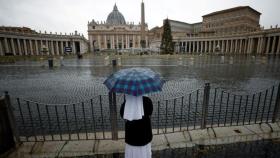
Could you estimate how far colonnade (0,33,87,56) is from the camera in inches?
1967

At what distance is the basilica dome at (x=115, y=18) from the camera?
11806cm

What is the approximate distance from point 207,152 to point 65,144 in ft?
10.8

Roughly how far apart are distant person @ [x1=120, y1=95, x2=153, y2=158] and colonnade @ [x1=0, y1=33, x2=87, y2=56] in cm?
4740

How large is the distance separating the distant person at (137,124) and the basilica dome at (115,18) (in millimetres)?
123393

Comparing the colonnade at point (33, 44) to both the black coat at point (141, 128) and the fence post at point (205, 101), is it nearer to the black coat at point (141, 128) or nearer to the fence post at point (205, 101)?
the fence post at point (205, 101)

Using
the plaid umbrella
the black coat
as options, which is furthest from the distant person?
the plaid umbrella

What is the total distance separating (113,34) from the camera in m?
113

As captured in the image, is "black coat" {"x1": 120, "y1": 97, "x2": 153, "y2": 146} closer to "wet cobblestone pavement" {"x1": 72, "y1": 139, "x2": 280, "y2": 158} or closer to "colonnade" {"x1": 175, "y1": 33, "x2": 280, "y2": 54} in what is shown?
"wet cobblestone pavement" {"x1": 72, "y1": 139, "x2": 280, "y2": 158}

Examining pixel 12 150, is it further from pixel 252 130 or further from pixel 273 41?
pixel 273 41

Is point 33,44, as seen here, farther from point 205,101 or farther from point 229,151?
point 229,151

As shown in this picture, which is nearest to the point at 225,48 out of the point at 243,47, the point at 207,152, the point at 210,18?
the point at 243,47

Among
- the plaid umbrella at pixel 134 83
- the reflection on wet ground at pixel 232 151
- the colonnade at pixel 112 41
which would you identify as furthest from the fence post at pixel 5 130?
the colonnade at pixel 112 41

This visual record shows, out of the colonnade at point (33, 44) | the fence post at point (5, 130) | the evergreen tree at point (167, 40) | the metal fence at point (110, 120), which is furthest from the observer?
the evergreen tree at point (167, 40)

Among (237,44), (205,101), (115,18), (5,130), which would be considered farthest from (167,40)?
(115,18)
